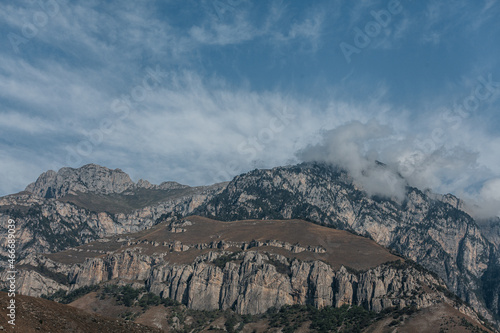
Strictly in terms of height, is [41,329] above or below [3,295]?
below

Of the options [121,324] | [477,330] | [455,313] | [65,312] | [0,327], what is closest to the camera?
[0,327]

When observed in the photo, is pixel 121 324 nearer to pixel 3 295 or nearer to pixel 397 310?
pixel 3 295

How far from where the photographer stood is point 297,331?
198750mm

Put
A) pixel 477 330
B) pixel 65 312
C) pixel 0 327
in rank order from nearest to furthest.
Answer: pixel 0 327, pixel 65 312, pixel 477 330

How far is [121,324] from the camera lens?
83.0 meters

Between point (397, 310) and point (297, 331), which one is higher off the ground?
point (397, 310)

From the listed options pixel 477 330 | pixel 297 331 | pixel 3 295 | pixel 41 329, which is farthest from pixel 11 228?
pixel 477 330

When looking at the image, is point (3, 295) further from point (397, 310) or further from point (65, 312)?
point (397, 310)

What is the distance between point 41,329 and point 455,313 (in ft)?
577

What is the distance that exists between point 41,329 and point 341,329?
154304 millimetres

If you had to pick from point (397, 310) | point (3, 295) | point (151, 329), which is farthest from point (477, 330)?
point (3, 295)

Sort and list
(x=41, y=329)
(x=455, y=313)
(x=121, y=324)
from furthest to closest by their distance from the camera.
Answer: (x=455, y=313), (x=121, y=324), (x=41, y=329)

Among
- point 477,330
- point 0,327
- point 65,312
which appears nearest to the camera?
point 0,327

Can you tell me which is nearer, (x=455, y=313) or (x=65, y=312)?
(x=65, y=312)
